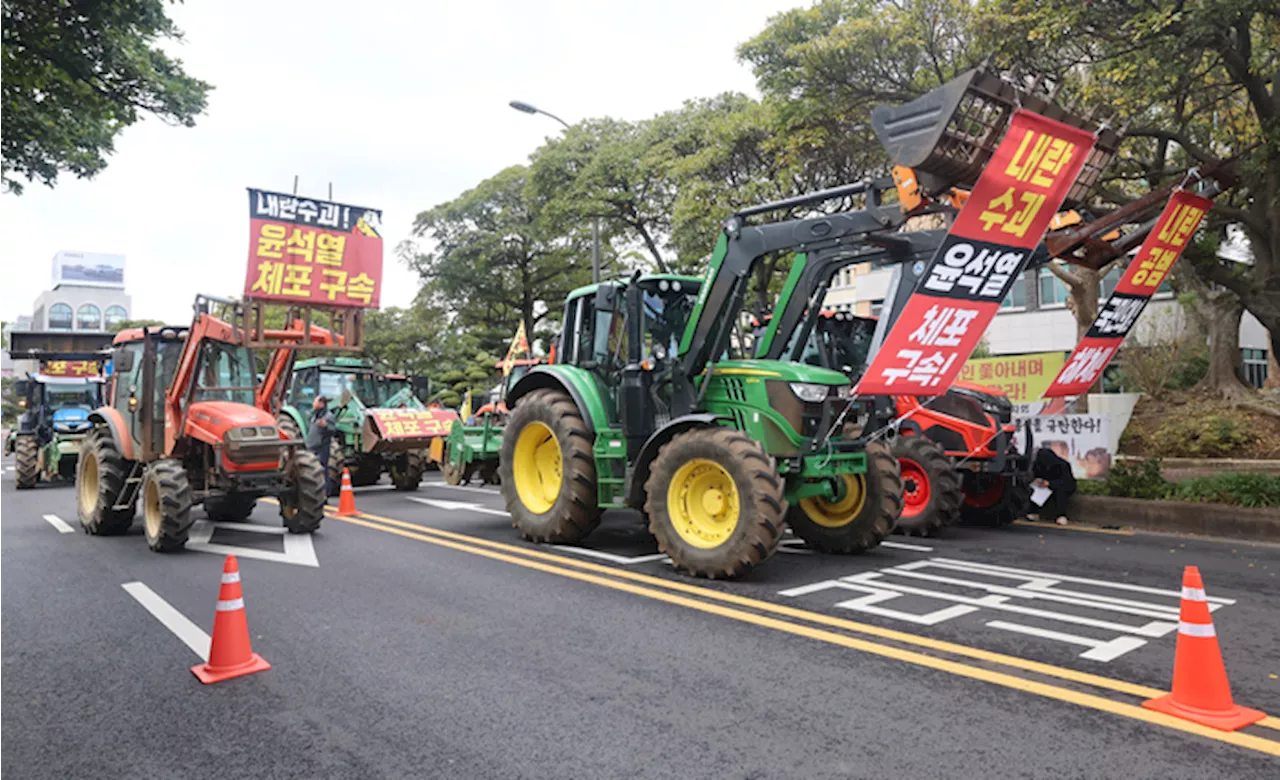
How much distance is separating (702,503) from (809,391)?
1340 mm

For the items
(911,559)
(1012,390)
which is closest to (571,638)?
(911,559)

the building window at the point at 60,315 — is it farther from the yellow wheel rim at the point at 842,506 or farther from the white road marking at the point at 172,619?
the yellow wheel rim at the point at 842,506

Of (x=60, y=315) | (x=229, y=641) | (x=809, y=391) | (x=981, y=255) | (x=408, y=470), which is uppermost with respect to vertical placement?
(x=60, y=315)

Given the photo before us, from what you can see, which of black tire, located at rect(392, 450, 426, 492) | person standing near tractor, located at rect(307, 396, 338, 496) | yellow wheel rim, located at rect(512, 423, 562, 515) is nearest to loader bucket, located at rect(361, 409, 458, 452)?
black tire, located at rect(392, 450, 426, 492)

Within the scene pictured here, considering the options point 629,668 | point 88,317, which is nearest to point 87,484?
point 629,668

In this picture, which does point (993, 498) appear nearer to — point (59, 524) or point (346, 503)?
point (346, 503)

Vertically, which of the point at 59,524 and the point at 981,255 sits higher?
the point at 981,255

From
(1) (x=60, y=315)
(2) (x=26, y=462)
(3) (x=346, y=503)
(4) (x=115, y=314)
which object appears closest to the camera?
(3) (x=346, y=503)

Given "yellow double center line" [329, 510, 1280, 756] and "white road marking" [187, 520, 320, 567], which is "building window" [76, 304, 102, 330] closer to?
"white road marking" [187, 520, 320, 567]

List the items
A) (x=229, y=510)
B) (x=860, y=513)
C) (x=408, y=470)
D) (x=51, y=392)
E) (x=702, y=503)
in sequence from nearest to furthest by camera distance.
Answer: (x=702, y=503) < (x=860, y=513) < (x=229, y=510) < (x=408, y=470) < (x=51, y=392)

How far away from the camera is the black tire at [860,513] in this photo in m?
7.73

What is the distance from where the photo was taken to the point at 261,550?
8.45 m

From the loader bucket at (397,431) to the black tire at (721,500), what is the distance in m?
8.17

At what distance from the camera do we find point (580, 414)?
8312 millimetres
